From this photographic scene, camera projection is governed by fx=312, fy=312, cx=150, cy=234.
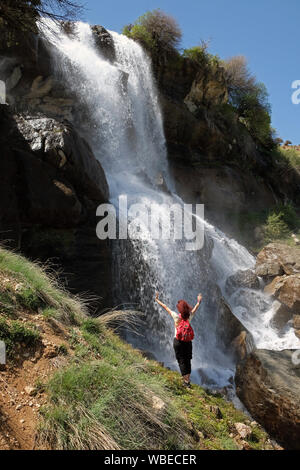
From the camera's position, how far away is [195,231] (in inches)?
445

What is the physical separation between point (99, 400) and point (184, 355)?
2.38 metres

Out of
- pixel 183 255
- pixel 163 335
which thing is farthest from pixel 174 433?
pixel 183 255

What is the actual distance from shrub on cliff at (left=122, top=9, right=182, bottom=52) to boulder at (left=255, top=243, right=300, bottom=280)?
1225 centimetres

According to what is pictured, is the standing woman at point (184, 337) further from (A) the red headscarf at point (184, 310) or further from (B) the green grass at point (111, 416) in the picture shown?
(B) the green grass at point (111, 416)

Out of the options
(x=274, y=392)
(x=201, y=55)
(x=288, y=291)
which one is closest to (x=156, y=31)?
(x=201, y=55)

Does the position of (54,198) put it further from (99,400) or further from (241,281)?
(241,281)

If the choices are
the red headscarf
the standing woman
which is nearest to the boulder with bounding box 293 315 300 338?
the standing woman

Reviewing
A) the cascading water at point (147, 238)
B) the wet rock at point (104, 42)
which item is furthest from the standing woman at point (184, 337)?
the wet rock at point (104, 42)

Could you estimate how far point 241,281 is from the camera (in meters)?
12.0

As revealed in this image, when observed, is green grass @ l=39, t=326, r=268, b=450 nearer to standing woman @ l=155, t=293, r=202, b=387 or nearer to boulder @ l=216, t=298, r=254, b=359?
standing woman @ l=155, t=293, r=202, b=387

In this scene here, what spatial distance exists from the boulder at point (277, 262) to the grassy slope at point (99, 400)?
Answer: 28.6 ft

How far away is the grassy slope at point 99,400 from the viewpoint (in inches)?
96.2

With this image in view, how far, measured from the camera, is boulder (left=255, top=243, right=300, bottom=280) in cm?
1229
